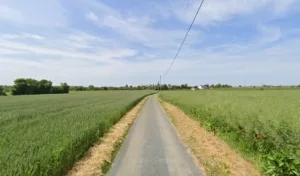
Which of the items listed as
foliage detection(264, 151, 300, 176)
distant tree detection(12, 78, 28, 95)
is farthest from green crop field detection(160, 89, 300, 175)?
distant tree detection(12, 78, 28, 95)

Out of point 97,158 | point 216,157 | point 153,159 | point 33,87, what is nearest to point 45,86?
point 33,87

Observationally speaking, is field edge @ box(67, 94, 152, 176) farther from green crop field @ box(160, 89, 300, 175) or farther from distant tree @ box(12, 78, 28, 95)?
distant tree @ box(12, 78, 28, 95)

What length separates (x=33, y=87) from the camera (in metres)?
96.8

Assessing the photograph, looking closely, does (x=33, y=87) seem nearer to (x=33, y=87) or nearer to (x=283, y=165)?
(x=33, y=87)

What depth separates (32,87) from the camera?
96125 mm

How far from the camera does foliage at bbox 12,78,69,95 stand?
299 feet

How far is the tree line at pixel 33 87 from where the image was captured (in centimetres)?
9100

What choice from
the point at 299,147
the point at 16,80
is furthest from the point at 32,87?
the point at 299,147

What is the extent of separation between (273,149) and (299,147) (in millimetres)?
1546

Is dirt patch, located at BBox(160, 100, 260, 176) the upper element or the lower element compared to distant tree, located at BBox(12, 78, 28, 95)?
lower

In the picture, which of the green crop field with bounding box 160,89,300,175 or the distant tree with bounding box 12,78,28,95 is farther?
the distant tree with bounding box 12,78,28,95

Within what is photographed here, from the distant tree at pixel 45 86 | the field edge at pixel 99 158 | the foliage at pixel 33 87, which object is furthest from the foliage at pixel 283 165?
the distant tree at pixel 45 86

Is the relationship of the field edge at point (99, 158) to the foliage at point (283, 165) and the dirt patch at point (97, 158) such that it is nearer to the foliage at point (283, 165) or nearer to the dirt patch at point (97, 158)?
the dirt patch at point (97, 158)

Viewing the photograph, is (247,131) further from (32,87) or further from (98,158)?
(32,87)
